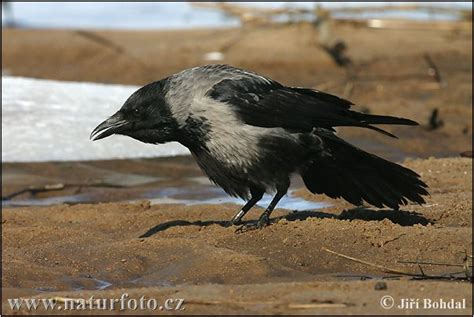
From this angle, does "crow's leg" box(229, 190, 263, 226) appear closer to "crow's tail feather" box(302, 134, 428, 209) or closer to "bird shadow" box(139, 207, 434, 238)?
"bird shadow" box(139, 207, 434, 238)

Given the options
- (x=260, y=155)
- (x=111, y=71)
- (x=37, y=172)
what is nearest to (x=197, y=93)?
(x=260, y=155)

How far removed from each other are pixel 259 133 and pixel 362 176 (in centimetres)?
79

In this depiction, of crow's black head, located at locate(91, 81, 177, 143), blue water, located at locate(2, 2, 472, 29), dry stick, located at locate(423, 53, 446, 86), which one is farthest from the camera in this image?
blue water, located at locate(2, 2, 472, 29)

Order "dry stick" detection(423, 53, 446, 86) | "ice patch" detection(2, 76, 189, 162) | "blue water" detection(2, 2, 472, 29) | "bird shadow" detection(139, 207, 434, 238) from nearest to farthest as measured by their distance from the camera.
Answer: "bird shadow" detection(139, 207, 434, 238) < "ice patch" detection(2, 76, 189, 162) < "dry stick" detection(423, 53, 446, 86) < "blue water" detection(2, 2, 472, 29)

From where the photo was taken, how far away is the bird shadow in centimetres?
690

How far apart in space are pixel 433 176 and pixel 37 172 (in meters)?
3.39

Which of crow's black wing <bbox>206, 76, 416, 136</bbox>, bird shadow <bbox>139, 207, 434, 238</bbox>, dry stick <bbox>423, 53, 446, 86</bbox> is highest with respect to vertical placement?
crow's black wing <bbox>206, 76, 416, 136</bbox>

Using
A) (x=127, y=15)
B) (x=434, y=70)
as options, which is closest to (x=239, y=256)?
(x=434, y=70)

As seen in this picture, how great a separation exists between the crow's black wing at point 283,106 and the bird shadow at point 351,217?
2.00ft

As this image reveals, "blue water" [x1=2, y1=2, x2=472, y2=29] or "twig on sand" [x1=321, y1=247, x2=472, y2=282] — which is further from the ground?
"twig on sand" [x1=321, y1=247, x2=472, y2=282]

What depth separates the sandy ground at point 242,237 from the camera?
471 cm

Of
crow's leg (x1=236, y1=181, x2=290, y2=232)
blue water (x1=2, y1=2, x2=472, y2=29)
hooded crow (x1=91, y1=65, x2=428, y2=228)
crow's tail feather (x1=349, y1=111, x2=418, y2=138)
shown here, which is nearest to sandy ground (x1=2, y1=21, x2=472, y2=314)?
crow's leg (x1=236, y1=181, x2=290, y2=232)

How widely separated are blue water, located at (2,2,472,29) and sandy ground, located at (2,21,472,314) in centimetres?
466

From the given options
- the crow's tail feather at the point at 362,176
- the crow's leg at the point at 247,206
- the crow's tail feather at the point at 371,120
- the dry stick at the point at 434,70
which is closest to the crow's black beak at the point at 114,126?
the crow's leg at the point at 247,206
